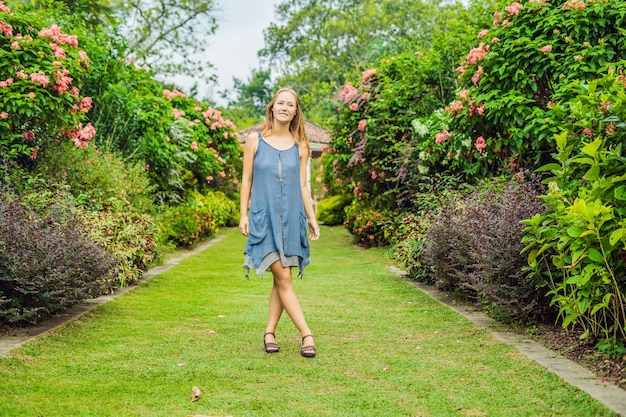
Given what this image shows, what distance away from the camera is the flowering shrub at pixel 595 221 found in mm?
4422

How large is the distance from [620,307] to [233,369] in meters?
2.51

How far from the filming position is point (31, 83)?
827 centimetres

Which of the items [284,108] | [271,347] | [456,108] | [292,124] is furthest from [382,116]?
[271,347]

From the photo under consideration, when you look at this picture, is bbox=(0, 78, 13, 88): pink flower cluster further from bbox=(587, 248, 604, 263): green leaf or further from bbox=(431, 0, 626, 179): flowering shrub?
bbox=(587, 248, 604, 263): green leaf

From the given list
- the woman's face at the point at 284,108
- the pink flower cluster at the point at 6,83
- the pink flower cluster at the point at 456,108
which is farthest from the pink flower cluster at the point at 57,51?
the pink flower cluster at the point at 456,108

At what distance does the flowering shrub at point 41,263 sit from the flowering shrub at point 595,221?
12.1 feet

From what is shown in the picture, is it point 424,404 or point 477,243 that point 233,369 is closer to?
point 424,404

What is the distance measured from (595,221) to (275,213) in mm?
2168

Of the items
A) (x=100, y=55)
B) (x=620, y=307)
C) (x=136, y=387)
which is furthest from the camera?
(x=100, y=55)

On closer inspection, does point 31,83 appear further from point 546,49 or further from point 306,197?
point 546,49

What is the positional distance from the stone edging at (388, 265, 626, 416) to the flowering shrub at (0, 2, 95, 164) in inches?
200

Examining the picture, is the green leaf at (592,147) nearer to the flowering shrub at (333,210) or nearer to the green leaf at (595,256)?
the green leaf at (595,256)

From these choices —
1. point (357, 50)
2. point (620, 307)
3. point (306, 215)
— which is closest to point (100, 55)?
point (306, 215)

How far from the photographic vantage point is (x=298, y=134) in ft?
18.6
